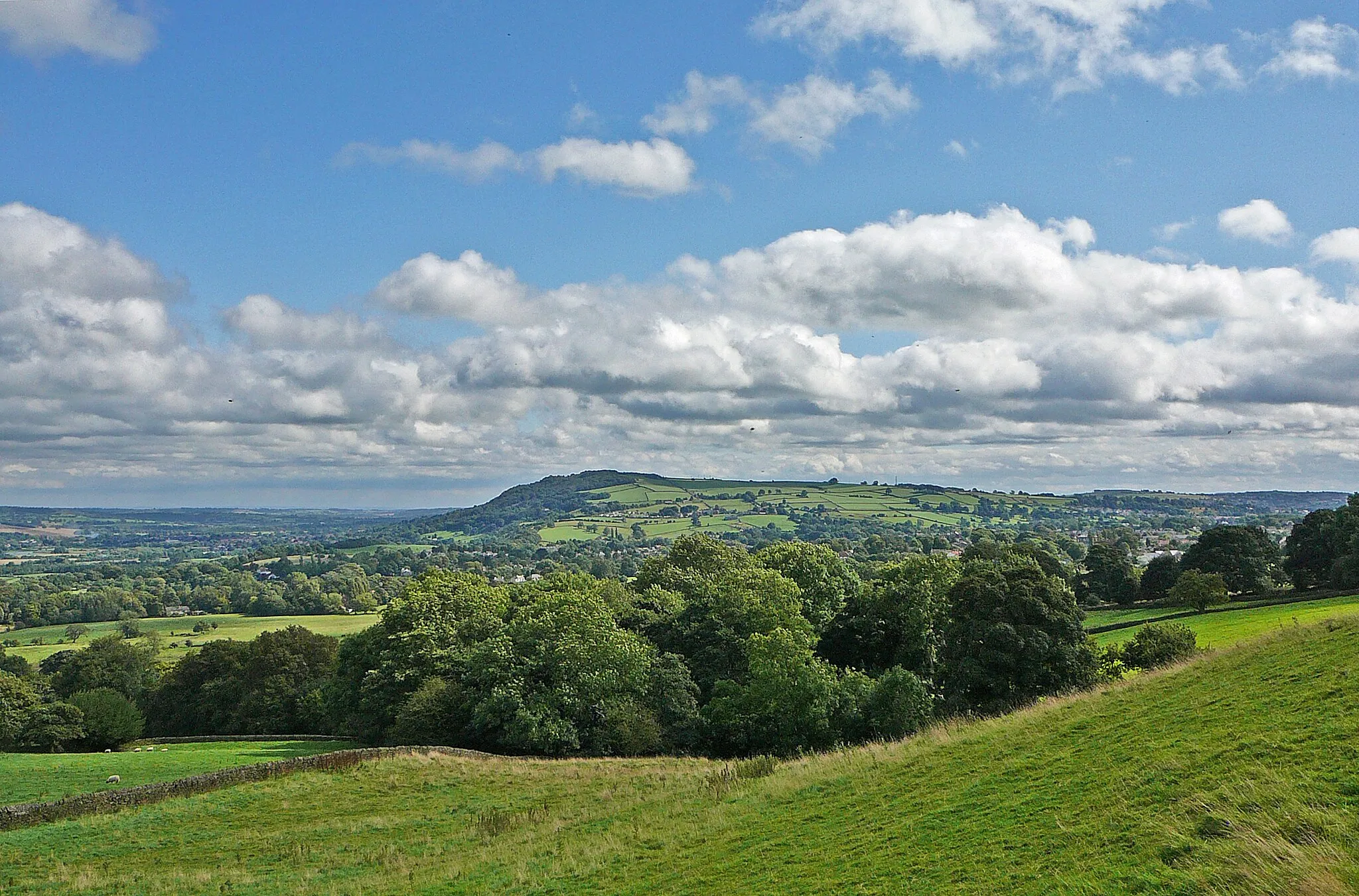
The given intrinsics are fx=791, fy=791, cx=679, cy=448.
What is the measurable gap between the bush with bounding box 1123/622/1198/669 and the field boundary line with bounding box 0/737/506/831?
34.8 meters

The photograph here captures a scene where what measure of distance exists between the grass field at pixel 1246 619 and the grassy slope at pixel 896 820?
2847 centimetres

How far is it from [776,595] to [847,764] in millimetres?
25178

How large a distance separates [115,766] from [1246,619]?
232ft

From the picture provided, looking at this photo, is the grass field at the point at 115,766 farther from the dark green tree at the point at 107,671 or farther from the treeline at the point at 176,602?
the treeline at the point at 176,602

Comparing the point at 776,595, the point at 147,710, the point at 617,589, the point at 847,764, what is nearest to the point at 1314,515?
the point at 776,595

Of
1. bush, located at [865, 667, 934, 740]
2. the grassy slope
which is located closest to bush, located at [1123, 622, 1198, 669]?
bush, located at [865, 667, 934, 740]

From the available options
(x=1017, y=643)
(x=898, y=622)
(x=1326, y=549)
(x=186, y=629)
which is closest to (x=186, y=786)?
(x=1017, y=643)

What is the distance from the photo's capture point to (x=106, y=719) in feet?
179

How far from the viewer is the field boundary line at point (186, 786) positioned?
90.4ft

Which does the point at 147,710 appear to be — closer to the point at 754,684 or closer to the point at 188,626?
the point at 754,684

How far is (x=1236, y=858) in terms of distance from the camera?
32.7ft

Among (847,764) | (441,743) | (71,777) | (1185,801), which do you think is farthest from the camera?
(441,743)

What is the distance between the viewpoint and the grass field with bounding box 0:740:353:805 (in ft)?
104

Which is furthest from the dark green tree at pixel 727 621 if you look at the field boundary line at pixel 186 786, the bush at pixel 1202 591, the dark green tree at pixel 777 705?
the bush at pixel 1202 591
